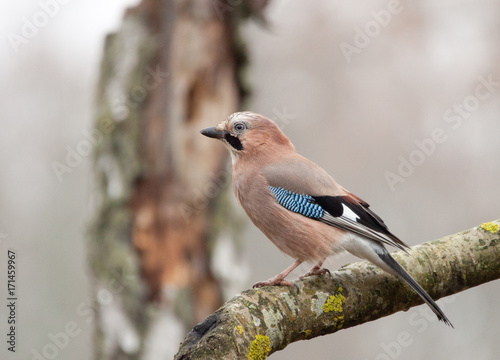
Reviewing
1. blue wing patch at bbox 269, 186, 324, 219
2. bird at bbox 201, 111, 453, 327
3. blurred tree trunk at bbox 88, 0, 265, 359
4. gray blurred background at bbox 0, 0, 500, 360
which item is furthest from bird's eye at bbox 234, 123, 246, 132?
gray blurred background at bbox 0, 0, 500, 360

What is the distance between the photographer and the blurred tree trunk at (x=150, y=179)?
5.01 meters

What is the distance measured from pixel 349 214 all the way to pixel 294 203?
13.3 inches

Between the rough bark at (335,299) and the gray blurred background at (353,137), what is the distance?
4821 millimetres

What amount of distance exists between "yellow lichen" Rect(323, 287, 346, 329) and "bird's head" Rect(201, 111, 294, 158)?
120 cm

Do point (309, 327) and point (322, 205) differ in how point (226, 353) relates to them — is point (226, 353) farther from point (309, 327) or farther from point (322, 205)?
point (322, 205)

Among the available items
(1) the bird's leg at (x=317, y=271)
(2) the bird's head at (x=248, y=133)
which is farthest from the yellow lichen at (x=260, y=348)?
(2) the bird's head at (x=248, y=133)

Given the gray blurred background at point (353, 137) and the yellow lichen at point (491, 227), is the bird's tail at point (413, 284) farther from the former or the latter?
the gray blurred background at point (353, 137)

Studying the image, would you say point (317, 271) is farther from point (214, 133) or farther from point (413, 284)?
point (214, 133)

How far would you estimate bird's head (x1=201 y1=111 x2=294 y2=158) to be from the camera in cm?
363

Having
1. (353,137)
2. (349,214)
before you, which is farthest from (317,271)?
(353,137)

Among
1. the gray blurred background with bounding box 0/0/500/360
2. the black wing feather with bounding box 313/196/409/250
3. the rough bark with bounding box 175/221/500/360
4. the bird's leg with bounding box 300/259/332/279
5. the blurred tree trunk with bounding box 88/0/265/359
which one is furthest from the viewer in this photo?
the gray blurred background with bounding box 0/0/500/360

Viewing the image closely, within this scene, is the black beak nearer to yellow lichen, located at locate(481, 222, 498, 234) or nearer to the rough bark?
the rough bark

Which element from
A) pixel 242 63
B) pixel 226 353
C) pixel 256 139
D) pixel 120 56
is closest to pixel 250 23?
pixel 242 63

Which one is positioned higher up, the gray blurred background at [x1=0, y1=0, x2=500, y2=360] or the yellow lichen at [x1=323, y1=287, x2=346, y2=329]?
the gray blurred background at [x1=0, y1=0, x2=500, y2=360]
